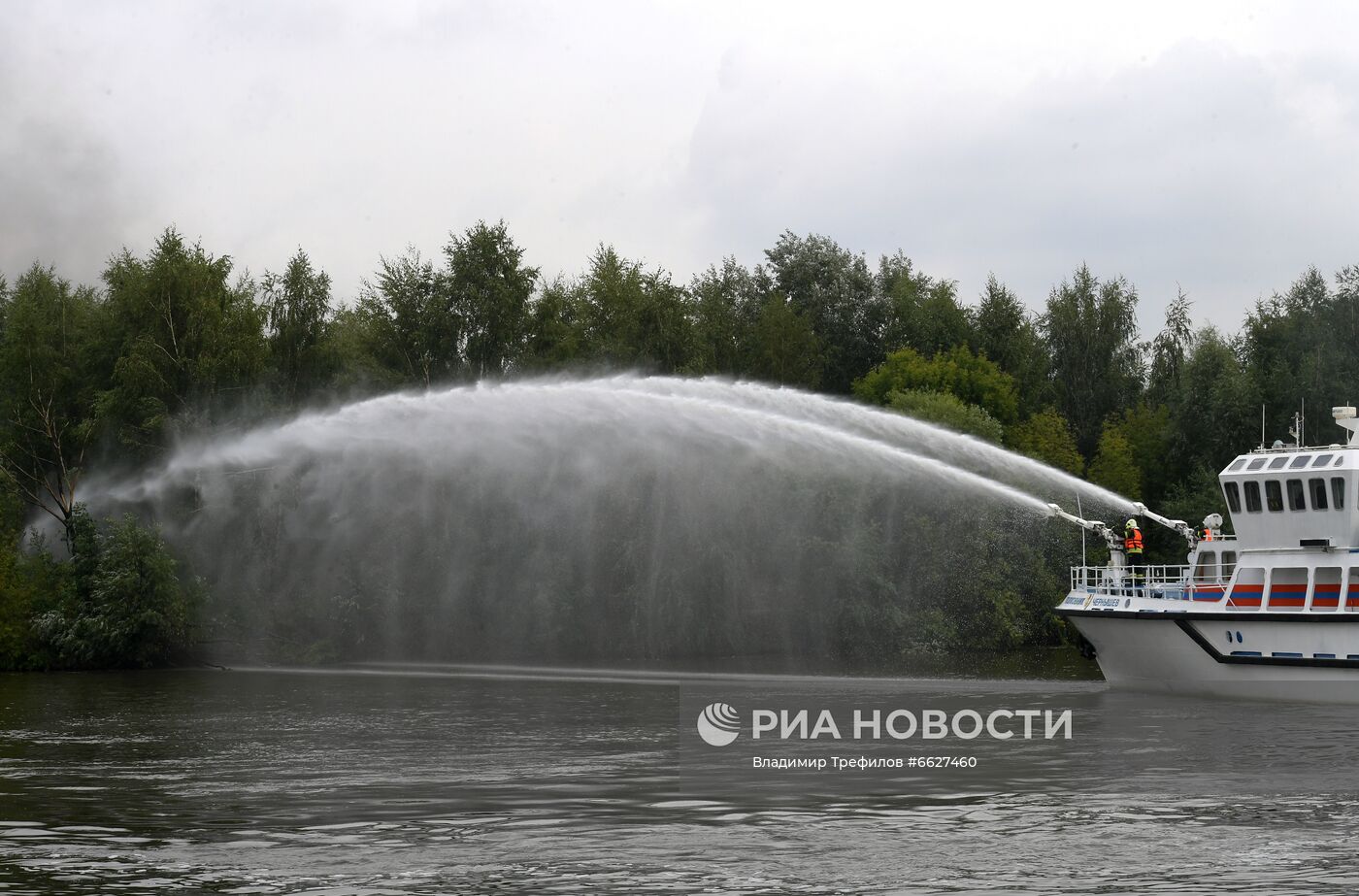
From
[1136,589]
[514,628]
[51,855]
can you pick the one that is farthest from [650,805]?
[514,628]

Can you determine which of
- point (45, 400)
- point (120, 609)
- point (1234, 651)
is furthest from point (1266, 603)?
point (45, 400)

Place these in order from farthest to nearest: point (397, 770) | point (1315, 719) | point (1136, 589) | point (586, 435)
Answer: point (586, 435), point (1136, 589), point (1315, 719), point (397, 770)

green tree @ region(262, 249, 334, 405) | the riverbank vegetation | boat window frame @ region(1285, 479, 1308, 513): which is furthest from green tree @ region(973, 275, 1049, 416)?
boat window frame @ region(1285, 479, 1308, 513)

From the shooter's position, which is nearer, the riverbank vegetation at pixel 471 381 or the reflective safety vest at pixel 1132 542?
the reflective safety vest at pixel 1132 542

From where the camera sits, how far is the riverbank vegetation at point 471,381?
65.3 metres

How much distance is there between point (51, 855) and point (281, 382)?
2234 inches

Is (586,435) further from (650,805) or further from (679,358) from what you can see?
(650,805)

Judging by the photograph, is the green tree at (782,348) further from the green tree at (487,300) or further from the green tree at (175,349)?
the green tree at (175,349)

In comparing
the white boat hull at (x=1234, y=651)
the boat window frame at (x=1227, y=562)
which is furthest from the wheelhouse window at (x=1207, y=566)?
the white boat hull at (x=1234, y=651)

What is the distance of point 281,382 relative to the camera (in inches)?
3059

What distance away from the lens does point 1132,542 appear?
45.1m

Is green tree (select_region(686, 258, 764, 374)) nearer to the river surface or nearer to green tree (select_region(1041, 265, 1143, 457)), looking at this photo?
green tree (select_region(1041, 265, 1143, 457))

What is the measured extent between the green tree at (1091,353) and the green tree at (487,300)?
40178 millimetres

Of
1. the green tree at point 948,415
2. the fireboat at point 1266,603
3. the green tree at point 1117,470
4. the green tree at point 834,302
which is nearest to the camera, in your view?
the fireboat at point 1266,603
